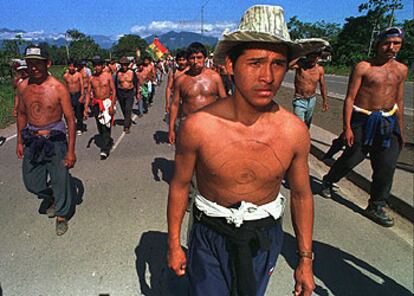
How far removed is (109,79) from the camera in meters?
6.72

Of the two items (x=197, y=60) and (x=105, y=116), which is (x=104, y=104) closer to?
(x=105, y=116)

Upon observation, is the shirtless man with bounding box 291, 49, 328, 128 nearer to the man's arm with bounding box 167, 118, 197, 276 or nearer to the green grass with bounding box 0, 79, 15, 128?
the man's arm with bounding box 167, 118, 197, 276

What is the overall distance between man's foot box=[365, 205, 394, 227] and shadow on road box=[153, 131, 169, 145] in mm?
4774

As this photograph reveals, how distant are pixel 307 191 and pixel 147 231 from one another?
2330mm

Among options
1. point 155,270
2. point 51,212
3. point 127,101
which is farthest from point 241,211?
point 127,101

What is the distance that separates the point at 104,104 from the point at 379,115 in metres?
5.07

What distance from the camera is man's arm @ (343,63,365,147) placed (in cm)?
356

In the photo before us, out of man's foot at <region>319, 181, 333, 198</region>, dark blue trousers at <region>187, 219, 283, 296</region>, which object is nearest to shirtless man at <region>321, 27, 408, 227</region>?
man's foot at <region>319, 181, 333, 198</region>

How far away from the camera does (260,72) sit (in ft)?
4.46

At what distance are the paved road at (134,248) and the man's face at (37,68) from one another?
1702 millimetres

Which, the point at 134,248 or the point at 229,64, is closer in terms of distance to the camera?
the point at 229,64

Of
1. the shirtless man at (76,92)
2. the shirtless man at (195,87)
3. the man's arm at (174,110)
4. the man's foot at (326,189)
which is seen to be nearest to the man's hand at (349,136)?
the man's foot at (326,189)

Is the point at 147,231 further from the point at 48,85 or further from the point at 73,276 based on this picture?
the point at 48,85

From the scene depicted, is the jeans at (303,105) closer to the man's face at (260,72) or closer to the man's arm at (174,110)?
the man's arm at (174,110)
